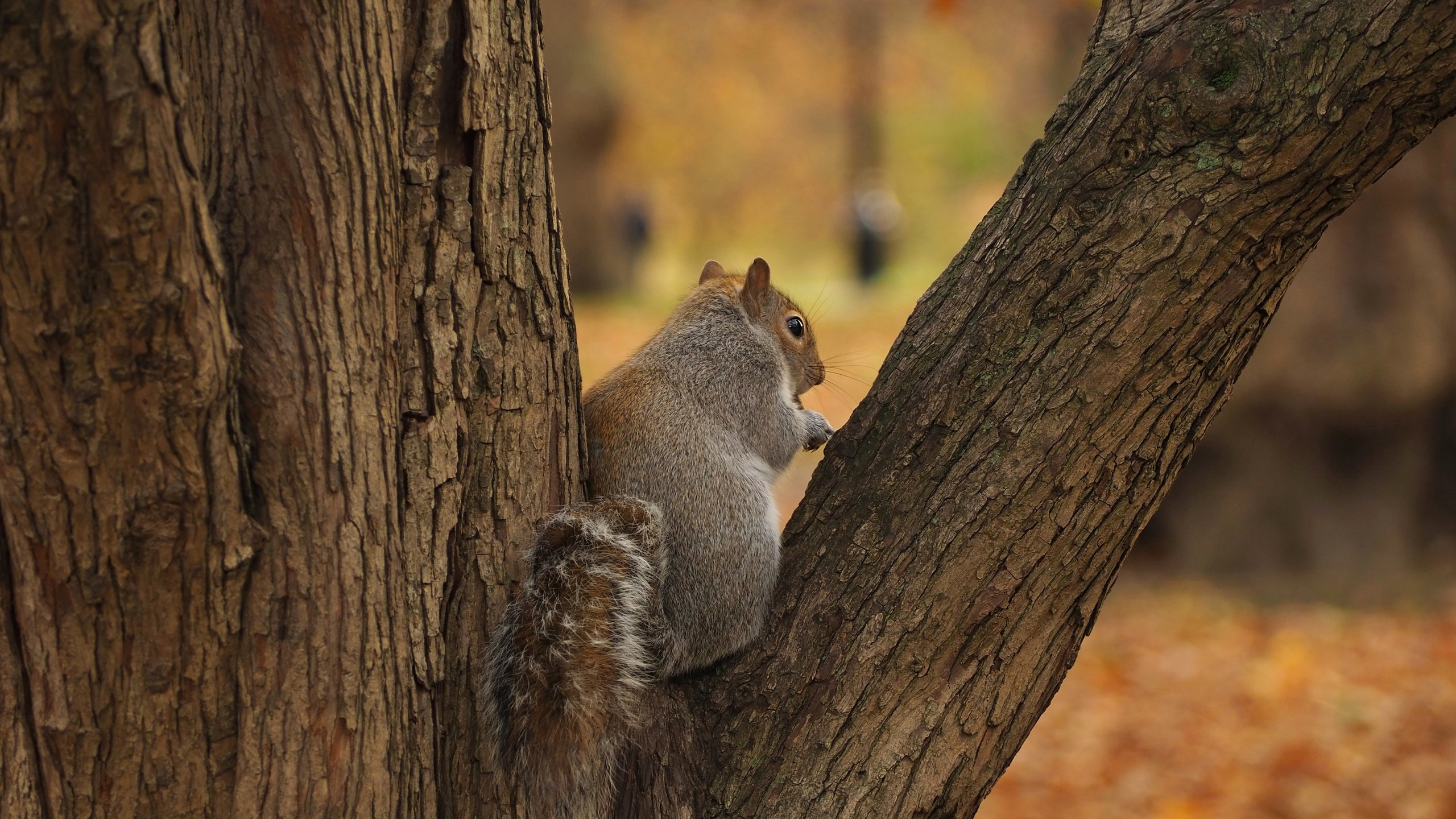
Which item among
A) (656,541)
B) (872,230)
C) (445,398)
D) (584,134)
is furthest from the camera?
(872,230)

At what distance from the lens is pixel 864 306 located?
16.8m

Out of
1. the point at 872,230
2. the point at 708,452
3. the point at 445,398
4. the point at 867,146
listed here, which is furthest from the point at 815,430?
the point at 867,146

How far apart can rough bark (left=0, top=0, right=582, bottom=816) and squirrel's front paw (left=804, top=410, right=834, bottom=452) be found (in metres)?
1.01

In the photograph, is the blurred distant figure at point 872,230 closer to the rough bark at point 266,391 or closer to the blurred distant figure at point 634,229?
the blurred distant figure at point 634,229

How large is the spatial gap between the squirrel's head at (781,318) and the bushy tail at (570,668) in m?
1.10

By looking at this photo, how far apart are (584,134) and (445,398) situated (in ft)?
48.8

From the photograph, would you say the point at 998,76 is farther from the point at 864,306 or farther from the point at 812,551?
the point at 812,551

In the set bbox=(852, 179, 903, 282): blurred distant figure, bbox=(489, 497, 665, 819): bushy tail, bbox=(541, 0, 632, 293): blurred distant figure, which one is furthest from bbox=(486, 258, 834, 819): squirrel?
bbox=(852, 179, 903, 282): blurred distant figure

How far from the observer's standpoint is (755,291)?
294 cm

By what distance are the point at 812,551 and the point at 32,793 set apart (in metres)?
1.14

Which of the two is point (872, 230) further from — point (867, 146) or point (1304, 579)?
point (1304, 579)

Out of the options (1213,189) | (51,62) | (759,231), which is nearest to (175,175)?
(51,62)

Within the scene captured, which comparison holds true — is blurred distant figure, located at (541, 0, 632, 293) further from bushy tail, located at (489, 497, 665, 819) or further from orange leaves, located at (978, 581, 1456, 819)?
bushy tail, located at (489, 497, 665, 819)

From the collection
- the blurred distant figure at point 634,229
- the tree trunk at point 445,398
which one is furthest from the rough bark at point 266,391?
the blurred distant figure at point 634,229
